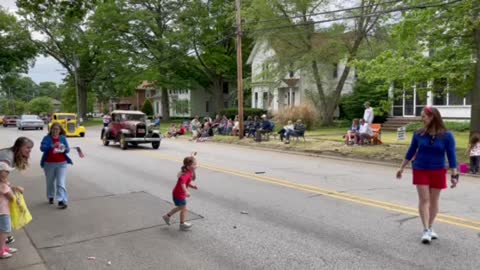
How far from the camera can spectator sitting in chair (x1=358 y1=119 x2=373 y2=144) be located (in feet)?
60.7

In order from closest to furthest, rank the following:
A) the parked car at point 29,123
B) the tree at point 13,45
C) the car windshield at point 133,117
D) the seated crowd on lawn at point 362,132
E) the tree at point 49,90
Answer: the seated crowd on lawn at point 362,132 < the car windshield at point 133,117 < the parked car at point 29,123 < the tree at point 13,45 < the tree at point 49,90

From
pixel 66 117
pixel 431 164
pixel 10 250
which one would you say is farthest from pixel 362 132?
pixel 66 117

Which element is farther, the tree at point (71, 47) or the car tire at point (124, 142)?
the tree at point (71, 47)

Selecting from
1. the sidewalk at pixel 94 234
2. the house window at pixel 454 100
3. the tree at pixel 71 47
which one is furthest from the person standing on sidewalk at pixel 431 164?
the tree at pixel 71 47

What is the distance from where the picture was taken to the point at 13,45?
2116 inches

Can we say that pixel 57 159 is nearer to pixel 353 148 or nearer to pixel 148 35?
pixel 353 148

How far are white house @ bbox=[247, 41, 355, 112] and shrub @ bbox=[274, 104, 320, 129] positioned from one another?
1573 millimetres

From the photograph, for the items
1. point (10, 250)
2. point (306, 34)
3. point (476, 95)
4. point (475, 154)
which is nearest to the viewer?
point (10, 250)

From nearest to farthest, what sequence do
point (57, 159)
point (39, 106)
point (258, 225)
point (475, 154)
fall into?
point (258, 225) → point (57, 159) → point (475, 154) → point (39, 106)

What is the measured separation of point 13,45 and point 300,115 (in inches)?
1678

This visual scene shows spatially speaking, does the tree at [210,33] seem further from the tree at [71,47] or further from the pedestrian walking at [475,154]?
the pedestrian walking at [475,154]

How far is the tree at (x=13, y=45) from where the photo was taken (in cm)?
5275

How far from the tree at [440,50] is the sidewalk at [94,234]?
10106 millimetres

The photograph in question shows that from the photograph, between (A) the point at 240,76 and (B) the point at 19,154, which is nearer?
(B) the point at 19,154
